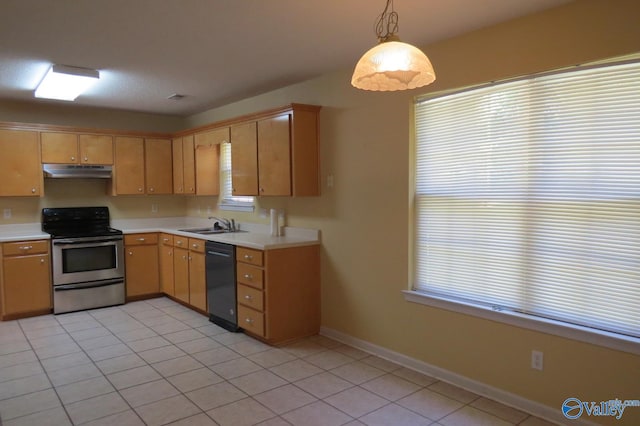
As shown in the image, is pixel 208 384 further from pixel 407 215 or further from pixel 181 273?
pixel 181 273

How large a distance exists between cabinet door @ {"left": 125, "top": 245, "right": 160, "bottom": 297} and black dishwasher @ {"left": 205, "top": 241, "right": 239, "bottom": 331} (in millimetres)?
1442

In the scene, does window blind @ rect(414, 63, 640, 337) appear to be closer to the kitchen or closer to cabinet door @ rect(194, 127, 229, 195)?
the kitchen

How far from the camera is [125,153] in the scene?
5676mm

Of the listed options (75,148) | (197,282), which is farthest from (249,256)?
(75,148)

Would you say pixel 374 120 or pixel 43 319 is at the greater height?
pixel 374 120

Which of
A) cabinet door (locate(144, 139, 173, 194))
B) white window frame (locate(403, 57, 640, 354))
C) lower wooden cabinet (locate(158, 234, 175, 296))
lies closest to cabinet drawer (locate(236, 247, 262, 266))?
white window frame (locate(403, 57, 640, 354))

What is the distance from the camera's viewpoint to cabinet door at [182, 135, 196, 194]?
558 centimetres

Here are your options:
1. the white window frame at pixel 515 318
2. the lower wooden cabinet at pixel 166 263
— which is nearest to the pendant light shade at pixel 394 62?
the white window frame at pixel 515 318

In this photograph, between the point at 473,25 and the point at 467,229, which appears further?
the point at 467,229

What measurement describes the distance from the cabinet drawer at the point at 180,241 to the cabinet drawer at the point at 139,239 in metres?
0.49

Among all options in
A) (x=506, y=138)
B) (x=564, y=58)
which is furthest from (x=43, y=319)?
(x=564, y=58)

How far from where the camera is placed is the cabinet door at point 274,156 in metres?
3.98

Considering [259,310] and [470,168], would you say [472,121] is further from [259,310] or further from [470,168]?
[259,310]

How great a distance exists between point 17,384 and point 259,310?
1858mm
